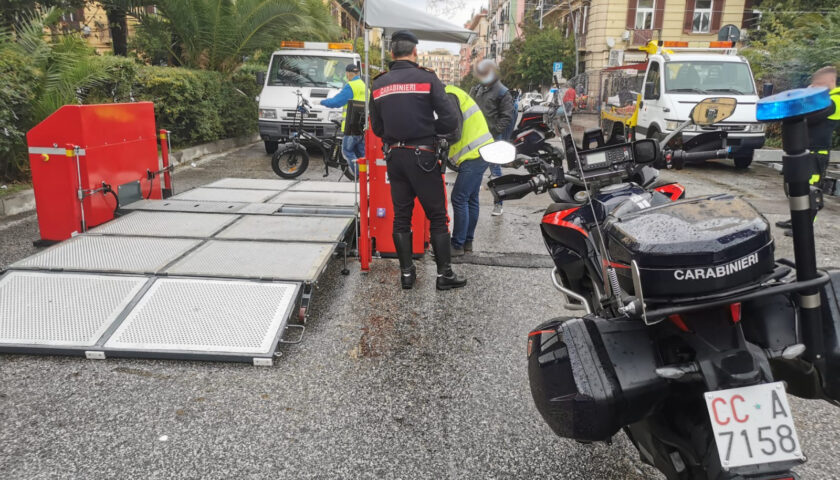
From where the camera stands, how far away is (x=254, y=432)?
299 cm

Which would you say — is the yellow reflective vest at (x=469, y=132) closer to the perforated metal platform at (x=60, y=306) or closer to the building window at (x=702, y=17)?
the perforated metal platform at (x=60, y=306)

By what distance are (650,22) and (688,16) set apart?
1.96 m

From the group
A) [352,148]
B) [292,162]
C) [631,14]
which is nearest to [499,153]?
[352,148]

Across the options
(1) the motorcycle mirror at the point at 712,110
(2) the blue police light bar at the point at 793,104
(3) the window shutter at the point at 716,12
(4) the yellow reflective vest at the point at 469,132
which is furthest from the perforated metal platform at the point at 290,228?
(3) the window shutter at the point at 716,12

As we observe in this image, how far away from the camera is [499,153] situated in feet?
8.50

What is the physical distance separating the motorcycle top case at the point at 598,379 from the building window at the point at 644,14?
36.1 m

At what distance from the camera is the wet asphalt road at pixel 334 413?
2.73m

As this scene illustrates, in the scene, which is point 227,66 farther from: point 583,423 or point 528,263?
point 583,423

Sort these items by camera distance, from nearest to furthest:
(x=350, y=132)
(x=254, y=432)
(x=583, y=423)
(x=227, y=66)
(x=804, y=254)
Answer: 1. (x=804, y=254)
2. (x=583, y=423)
3. (x=254, y=432)
4. (x=350, y=132)
5. (x=227, y=66)

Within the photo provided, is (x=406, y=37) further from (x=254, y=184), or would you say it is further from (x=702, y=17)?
(x=702, y=17)

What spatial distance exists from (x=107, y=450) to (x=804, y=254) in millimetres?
2948

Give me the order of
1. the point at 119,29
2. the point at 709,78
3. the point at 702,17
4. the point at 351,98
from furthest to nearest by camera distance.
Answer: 1. the point at 702,17
2. the point at 119,29
3. the point at 709,78
4. the point at 351,98

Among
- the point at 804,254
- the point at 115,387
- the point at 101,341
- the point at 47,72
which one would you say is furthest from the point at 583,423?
the point at 47,72

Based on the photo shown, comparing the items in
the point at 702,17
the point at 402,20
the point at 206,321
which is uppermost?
the point at 702,17
